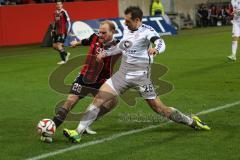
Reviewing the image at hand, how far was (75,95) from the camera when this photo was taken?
8594 millimetres

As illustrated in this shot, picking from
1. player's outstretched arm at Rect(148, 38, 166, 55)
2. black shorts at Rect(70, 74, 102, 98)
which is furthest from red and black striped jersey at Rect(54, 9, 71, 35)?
player's outstretched arm at Rect(148, 38, 166, 55)

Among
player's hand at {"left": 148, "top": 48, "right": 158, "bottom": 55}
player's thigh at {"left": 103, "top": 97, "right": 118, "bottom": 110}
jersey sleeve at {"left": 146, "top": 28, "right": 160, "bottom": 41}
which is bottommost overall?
player's thigh at {"left": 103, "top": 97, "right": 118, "bottom": 110}

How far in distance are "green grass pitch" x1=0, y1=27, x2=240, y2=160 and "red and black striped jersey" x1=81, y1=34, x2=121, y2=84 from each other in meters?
0.88

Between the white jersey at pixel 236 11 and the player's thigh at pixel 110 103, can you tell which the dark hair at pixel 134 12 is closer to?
the player's thigh at pixel 110 103

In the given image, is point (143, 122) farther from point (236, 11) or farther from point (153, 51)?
point (236, 11)

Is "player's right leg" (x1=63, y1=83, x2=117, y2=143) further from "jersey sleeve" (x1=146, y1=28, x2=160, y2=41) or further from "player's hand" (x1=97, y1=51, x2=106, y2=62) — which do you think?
"jersey sleeve" (x1=146, y1=28, x2=160, y2=41)

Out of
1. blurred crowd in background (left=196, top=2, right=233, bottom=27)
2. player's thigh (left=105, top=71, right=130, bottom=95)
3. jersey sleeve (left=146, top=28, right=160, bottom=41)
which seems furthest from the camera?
blurred crowd in background (left=196, top=2, right=233, bottom=27)

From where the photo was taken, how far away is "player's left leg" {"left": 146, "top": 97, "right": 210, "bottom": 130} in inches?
330

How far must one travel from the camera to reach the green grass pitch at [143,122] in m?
7.57

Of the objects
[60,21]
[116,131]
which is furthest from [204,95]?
[60,21]

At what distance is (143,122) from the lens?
9.52m

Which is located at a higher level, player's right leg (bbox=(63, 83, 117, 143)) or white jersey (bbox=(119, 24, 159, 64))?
white jersey (bbox=(119, 24, 159, 64))

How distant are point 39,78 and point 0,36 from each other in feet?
45.0

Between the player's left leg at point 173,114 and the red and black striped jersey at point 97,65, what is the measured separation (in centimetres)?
81
